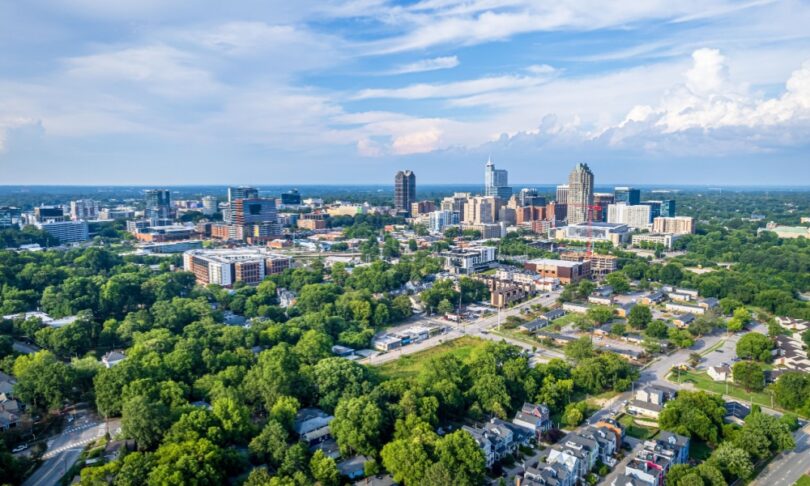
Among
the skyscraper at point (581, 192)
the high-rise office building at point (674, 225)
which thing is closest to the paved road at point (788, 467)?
the high-rise office building at point (674, 225)

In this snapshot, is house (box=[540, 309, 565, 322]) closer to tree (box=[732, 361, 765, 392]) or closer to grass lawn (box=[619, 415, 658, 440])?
tree (box=[732, 361, 765, 392])

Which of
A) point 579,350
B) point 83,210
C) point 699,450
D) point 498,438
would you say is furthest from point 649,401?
point 83,210

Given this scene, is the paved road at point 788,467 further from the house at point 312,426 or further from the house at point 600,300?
the house at point 600,300

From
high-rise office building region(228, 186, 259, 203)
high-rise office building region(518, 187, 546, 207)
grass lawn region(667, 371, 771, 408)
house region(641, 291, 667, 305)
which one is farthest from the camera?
high-rise office building region(518, 187, 546, 207)

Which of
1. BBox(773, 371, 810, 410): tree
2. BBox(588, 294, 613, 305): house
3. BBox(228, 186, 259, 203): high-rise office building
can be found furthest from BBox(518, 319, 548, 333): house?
BBox(228, 186, 259, 203): high-rise office building

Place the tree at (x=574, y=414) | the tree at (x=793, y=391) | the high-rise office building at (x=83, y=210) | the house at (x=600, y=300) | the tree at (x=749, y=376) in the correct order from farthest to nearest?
1. the high-rise office building at (x=83, y=210)
2. the house at (x=600, y=300)
3. the tree at (x=749, y=376)
4. the tree at (x=793, y=391)
5. the tree at (x=574, y=414)

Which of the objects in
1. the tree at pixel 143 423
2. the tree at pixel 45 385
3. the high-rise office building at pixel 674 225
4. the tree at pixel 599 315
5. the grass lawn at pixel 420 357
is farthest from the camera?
the high-rise office building at pixel 674 225
